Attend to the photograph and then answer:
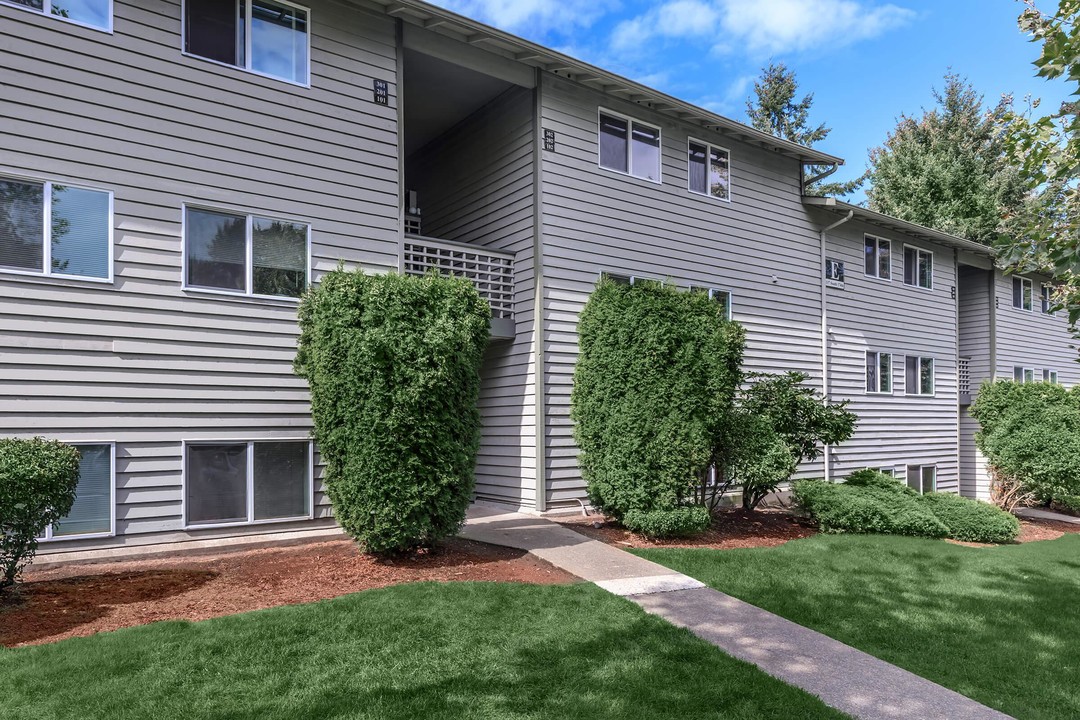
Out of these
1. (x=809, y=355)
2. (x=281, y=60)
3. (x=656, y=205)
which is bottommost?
(x=809, y=355)

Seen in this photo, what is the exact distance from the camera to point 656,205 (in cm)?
1253

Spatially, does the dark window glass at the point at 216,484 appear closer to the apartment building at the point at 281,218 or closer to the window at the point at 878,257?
the apartment building at the point at 281,218

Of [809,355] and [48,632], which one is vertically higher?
[809,355]

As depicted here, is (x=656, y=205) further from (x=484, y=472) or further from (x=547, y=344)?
(x=484, y=472)

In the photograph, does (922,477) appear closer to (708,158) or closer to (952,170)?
(708,158)

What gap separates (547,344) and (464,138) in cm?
452

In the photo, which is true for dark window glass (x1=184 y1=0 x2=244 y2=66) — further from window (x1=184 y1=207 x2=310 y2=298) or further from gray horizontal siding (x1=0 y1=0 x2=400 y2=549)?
window (x1=184 y1=207 x2=310 y2=298)

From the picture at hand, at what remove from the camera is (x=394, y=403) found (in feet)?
22.4

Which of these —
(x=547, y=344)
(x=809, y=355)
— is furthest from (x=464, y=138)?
(x=809, y=355)

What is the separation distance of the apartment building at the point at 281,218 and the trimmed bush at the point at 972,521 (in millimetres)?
4049

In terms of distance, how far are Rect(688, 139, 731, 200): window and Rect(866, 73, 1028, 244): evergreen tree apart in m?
17.8

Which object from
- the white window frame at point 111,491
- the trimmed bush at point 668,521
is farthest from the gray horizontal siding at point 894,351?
the white window frame at point 111,491

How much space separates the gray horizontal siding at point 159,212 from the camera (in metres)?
7.18

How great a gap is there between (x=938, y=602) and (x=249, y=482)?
7530 mm
